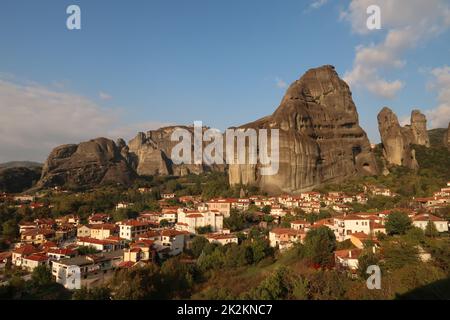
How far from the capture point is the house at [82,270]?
20.1m

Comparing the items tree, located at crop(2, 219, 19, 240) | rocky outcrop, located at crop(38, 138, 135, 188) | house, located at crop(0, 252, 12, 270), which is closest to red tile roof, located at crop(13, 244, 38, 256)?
house, located at crop(0, 252, 12, 270)

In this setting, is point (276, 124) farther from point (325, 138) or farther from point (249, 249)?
point (249, 249)

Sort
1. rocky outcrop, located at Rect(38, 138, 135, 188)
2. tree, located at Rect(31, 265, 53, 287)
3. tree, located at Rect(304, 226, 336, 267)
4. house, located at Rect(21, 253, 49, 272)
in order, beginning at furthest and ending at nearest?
rocky outcrop, located at Rect(38, 138, 135, 188) < house, located at Rect(21, 253, 49, 272) < tree, located at Rect(31, 265, 53, 287) < tree, located at Rect(304, 226, 336, 267)

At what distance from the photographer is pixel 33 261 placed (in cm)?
2295

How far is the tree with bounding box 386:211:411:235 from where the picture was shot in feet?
72.0

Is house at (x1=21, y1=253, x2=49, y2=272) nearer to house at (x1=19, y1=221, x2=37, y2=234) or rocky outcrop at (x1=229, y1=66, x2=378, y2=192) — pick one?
house at (x1=19, y1=221, x2=37, y2=234)

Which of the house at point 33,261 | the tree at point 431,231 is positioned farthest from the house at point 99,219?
the tree at point 431,231

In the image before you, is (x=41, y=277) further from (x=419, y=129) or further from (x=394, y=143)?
(x=419, y=129)

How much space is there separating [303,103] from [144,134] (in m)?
70.7

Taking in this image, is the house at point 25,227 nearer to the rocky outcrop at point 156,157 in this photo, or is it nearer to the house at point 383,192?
the house at point 383,192

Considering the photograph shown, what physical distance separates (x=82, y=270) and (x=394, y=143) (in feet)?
156

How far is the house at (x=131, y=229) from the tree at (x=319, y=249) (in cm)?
1325

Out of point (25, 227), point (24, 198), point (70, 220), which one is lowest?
point (25, 227)

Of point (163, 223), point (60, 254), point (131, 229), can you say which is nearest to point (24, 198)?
point (163, 223)
